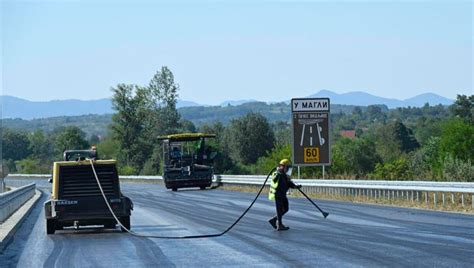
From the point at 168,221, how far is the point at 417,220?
23.6ft

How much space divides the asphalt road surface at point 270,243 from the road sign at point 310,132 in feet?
44.6

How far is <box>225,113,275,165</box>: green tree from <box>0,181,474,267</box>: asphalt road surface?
78.0 meters

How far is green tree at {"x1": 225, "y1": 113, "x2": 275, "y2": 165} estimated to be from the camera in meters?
109

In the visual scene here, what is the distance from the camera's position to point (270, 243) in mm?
19656

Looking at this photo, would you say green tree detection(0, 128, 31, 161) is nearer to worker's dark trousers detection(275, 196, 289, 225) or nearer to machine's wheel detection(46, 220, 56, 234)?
machine's wheel detection(46, 220, 56, 234)

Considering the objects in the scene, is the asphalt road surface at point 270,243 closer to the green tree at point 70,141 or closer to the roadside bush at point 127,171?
the roadside bush at point 127,171

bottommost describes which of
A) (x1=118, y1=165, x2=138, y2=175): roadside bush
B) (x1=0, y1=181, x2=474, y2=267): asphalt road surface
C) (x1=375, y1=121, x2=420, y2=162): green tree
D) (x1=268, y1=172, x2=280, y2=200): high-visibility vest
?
(x1=0, y1=181, x2=474, y2=267): asphalt road surface

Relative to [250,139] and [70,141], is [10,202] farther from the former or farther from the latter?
[70,141]

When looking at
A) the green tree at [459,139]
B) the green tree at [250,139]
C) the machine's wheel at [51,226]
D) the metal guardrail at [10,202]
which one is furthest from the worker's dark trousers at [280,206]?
the green tree at [250,139]

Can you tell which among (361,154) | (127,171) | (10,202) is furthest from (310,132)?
(127,171)

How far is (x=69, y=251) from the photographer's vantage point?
19547 millimetres

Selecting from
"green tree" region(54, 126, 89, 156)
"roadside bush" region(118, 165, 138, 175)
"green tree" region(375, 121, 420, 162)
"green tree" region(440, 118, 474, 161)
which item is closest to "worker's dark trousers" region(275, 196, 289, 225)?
"green tree" region(440, 118, 474, 161)

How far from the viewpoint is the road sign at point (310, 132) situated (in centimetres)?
4412

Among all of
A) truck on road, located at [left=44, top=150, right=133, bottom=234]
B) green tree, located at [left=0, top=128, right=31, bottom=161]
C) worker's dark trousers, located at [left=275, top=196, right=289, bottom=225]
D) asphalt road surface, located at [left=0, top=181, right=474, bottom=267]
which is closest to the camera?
asphalt road surface, located at [left=0, top=181, right=474, bottom=267]
